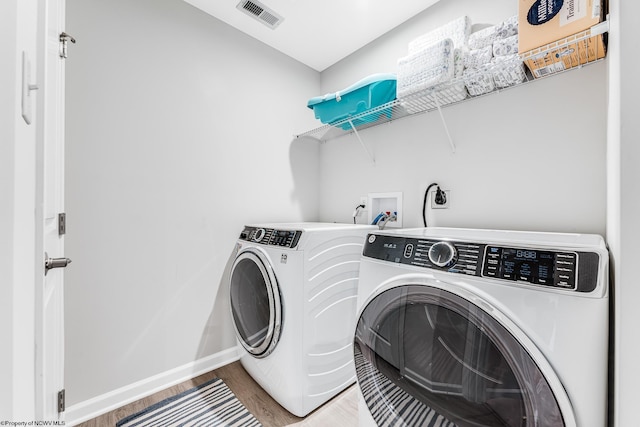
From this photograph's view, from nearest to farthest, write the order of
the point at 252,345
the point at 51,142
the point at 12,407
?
the point at 12,407
the point at 51,142
the point at 252,345

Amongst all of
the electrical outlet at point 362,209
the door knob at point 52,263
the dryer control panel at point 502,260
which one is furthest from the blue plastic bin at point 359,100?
the door knob at point 52,263

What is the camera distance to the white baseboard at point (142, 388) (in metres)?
1.37

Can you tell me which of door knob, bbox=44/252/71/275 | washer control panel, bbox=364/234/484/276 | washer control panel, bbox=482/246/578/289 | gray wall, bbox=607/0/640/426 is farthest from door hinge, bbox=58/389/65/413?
gray wall, bbox=607/0/640/426

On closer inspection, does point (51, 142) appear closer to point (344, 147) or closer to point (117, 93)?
point (117, 93)

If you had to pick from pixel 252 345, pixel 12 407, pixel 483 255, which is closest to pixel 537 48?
pixel 483 255

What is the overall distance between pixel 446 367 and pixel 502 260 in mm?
387

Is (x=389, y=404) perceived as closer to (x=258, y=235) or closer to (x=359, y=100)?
(x=258, y=235)

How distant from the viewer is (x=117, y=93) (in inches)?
58.3

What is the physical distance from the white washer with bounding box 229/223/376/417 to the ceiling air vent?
147cm

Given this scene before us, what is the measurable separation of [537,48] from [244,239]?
69.9 inches

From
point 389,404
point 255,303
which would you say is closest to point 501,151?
point 389,404

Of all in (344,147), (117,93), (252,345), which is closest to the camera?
(117,93)

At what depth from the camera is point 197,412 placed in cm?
144

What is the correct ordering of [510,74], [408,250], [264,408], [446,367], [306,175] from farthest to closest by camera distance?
[306,175]
[264,408]
[510,74]
[408,250]
[446,367]
